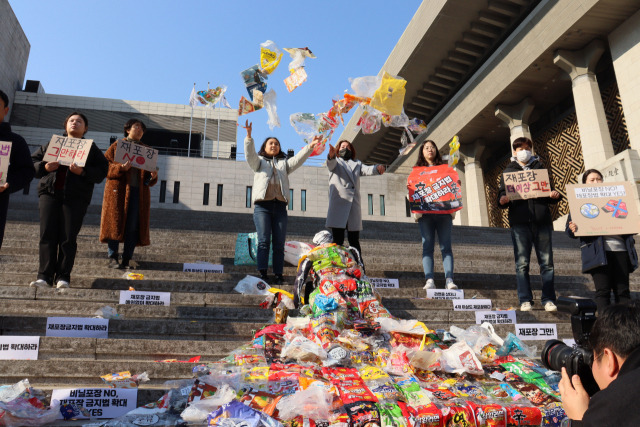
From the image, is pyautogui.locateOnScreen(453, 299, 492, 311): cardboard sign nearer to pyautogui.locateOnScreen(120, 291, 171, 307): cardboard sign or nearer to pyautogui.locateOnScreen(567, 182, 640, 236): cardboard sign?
pyautogui.locateOnScreen(567, 182, 640, 236): cardboard sign

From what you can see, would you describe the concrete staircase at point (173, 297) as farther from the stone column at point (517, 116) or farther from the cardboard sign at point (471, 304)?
the stone column at point (517, 116)

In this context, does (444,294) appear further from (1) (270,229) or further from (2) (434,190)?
(1) (270,229)

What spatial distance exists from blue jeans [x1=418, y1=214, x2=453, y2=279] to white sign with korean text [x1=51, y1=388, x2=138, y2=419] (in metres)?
3.63

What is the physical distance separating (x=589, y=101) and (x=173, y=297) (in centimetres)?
1527

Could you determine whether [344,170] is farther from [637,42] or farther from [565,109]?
[565,109]

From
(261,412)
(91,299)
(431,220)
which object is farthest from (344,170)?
(261,412)

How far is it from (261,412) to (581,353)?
151 cm

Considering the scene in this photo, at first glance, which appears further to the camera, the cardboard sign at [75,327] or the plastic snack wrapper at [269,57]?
the plastic snack wrapper at [269,57]

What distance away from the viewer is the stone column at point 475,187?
71.8 feet

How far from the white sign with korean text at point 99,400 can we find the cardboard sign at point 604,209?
425 centimetres

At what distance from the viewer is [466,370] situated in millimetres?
3045

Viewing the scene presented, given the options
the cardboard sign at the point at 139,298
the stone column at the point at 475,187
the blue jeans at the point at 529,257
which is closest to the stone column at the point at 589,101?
the stone column at the point at 475,187

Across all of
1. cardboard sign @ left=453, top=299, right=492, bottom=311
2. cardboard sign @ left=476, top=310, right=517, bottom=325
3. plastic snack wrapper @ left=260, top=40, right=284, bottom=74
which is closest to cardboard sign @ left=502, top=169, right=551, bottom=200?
cardboard sign @ left=453, top=299, right=492, bottom=311

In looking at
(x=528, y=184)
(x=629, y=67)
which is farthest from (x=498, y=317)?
(x=629, y=67)
